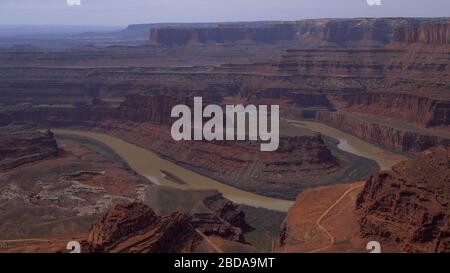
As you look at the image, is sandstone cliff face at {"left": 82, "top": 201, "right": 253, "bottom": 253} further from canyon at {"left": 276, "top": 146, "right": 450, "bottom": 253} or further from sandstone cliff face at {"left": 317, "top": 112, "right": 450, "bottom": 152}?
sandstone cliff face at {"left": 317, "top": 112, "right": 450, "bottom": 152}

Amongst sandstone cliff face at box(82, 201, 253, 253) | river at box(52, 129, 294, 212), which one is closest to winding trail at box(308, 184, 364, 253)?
sandstone cliff face at box(82, 201, 253, 253)

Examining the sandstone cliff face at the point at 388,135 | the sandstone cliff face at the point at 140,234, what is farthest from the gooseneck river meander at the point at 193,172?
the sandstone cliff face at the point at 140,234

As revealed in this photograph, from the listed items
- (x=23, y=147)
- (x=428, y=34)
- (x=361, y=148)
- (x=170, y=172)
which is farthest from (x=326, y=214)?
(x=428, y=34)

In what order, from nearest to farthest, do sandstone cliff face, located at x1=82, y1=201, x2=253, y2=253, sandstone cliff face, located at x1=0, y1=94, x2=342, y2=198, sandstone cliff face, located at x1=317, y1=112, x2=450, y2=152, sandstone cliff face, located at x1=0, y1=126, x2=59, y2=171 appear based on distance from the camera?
sandstone cliff face, located at x1=82, y1=201, x2=253, y2=253 < sandstone cliff face, located at x1=0, y1=126, x2=59, y2=171 < sandstone cliff face, located at x1=0, y1=94, x2=342, y2=198 < sandstone cliff face, located at x1=317, y1=112, x2=450, y2=152

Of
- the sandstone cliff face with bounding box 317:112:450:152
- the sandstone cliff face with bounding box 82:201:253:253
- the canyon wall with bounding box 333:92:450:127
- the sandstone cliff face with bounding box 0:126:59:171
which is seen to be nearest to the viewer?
the sandstone cliff face with bounding box 82:201:253:253

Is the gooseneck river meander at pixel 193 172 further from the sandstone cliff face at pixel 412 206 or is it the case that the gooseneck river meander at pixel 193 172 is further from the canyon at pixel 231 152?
the sandstone cliff face at pixel 412 206

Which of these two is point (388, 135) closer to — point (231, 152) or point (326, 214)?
point (231, 152)

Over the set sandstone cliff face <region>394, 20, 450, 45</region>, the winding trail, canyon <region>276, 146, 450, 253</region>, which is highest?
sandstone cliff face <region>394, 20, 450, 45</region>
